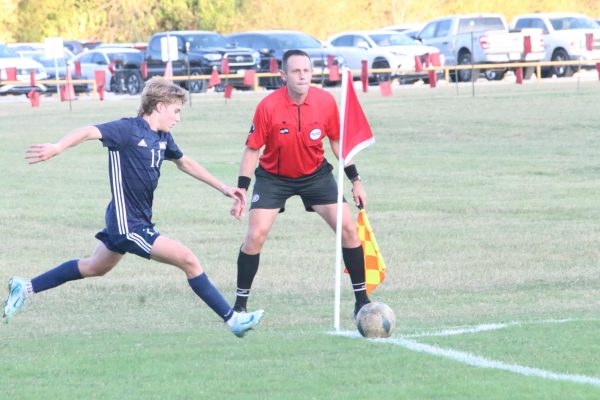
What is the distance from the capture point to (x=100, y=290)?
1176 centimetres

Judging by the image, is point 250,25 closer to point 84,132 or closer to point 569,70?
point 569,70

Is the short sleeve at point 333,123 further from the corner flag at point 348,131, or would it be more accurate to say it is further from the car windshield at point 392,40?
the car windshield at point 392,40

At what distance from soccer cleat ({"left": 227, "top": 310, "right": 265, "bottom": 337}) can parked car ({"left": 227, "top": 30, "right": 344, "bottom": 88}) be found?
33555 mm

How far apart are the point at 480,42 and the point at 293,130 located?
3418 centimetres

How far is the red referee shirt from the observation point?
967 cm

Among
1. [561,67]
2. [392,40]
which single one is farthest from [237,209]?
[561,67]

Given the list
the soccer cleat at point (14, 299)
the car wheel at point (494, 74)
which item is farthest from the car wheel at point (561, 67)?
the soccer cleat at point (14, 299)

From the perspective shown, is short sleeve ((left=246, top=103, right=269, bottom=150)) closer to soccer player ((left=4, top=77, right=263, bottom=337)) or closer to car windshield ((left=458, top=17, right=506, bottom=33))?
soccer player ((left=4, top=77, right=263, bottom=337))

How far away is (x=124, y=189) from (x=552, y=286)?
416 centimetres

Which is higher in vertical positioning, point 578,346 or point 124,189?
point 124,189

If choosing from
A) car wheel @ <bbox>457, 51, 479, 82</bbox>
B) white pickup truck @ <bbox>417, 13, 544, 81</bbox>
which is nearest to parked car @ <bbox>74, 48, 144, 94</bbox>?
white pickup truck @ <bbox>417, 13, 544, 81</bbox>

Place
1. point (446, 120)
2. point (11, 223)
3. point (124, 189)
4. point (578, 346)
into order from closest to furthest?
point (578, 346) < point (124, 189) < point (11, 223) < point (446, 120)

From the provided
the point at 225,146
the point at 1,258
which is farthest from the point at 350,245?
the point at 225,146

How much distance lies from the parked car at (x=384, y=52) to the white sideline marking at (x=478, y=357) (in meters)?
33.6
